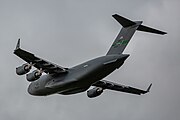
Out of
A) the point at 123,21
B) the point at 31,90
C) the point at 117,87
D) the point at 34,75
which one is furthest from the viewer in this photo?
the point at 117,87

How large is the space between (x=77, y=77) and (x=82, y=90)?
8.95 ft

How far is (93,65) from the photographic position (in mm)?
52938

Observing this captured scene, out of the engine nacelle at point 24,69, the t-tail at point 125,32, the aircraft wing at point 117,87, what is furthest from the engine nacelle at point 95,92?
the engine nacelle at point 24,69

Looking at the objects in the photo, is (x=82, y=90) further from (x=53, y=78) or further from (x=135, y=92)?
(x=135, y=92)

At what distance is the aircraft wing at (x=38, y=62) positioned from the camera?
51934mm

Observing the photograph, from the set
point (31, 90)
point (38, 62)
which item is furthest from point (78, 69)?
point (31, 90)

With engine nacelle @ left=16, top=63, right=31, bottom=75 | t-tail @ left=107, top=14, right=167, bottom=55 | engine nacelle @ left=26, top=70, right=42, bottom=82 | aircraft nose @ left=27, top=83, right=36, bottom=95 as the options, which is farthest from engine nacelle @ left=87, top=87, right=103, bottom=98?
engine nacelle @ left=16, top=63, right=31, bottom=75

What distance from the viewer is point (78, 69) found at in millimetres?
54406

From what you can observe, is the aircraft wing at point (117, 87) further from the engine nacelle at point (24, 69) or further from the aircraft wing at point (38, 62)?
the engine nacelle at point (24, 69)

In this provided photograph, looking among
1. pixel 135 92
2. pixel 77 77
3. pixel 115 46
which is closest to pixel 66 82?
pixel 77 77

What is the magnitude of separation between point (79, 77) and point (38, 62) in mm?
3338

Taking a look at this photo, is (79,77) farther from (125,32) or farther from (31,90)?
(31,90)

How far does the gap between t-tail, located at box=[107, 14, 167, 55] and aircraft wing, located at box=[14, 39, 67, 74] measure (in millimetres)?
4330

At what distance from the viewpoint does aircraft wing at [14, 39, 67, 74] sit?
170 feet
